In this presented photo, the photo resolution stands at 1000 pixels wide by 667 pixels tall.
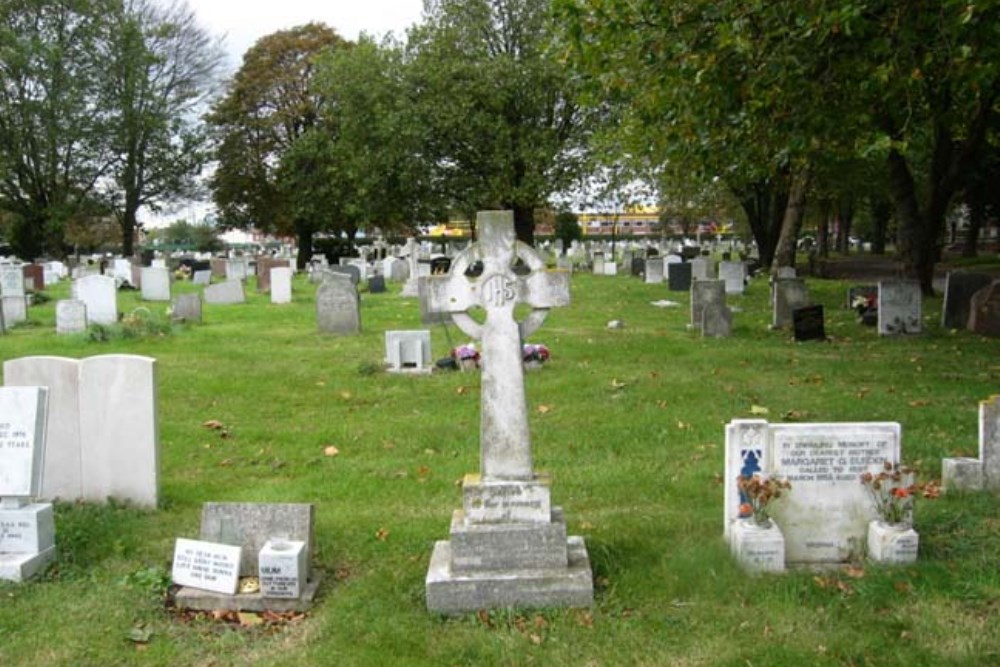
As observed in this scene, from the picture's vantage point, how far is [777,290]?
53.9 feet

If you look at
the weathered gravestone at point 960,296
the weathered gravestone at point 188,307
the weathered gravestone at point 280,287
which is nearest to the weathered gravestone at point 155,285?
the weathered gravestone at point 280,287

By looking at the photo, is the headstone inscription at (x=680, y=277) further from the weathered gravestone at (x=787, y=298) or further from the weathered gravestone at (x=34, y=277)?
the weathered gravestone at (x=34, y=277)

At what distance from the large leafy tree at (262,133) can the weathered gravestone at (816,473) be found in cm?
4332

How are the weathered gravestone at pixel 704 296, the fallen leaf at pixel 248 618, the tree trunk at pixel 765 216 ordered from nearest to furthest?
1. the fallen leaf at pixel 248 618
2. the weathered gravestone at pixel 704 296
3. the tree trunk at pixel 765 216

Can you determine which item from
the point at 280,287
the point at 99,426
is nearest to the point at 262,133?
the point at 280,287

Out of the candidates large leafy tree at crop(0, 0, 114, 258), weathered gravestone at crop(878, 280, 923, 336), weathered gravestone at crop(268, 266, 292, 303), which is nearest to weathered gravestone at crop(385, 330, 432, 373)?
weathered gravestone at crop(878, 280, 923, 336)

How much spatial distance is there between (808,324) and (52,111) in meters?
36.7

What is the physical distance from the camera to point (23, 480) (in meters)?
5.62

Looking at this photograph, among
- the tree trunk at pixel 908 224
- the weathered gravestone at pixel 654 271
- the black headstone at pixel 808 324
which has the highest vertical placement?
the tree trunk at pixel 908 224

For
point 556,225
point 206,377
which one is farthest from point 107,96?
point 206,377

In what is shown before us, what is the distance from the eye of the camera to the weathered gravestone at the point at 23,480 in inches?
221

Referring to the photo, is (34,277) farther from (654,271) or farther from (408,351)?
(408,351)

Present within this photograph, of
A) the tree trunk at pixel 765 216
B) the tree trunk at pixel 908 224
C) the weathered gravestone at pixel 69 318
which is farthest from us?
the tree trunk at pixel 765 216

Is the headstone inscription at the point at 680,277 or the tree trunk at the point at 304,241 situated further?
the tree trunk at the point at 304,241
